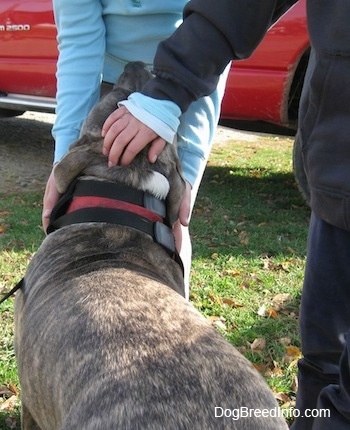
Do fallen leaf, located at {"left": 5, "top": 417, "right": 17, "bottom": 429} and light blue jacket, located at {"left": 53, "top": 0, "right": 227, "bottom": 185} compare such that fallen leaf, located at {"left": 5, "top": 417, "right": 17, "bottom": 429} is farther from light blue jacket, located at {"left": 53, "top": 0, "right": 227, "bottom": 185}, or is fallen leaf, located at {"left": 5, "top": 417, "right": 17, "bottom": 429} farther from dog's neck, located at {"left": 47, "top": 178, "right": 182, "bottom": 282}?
light blue jacket, located at {"left": 53, "top": 0, "right": 227, "bottom": 185}

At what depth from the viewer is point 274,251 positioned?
5.32 meters

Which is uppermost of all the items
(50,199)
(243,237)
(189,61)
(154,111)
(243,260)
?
(189,61)

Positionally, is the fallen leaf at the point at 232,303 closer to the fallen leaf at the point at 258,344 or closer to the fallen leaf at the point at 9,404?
the fallen leaf at the point at 258,344

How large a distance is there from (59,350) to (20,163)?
6.14 meters

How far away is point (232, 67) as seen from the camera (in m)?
5.97

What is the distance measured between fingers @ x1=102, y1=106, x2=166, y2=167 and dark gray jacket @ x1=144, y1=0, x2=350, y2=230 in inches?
4.5

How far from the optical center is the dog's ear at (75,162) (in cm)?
261

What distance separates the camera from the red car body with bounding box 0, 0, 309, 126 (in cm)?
576

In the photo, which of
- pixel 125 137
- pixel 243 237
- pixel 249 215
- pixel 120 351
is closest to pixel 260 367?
pixel 125 137

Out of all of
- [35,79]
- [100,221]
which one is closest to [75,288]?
[100,221]

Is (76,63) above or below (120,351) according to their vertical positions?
above

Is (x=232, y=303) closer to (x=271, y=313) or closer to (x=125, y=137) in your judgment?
(x=271, y=313)

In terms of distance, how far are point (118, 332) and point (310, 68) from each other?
954 mm

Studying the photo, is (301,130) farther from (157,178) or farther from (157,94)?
(157,178)
